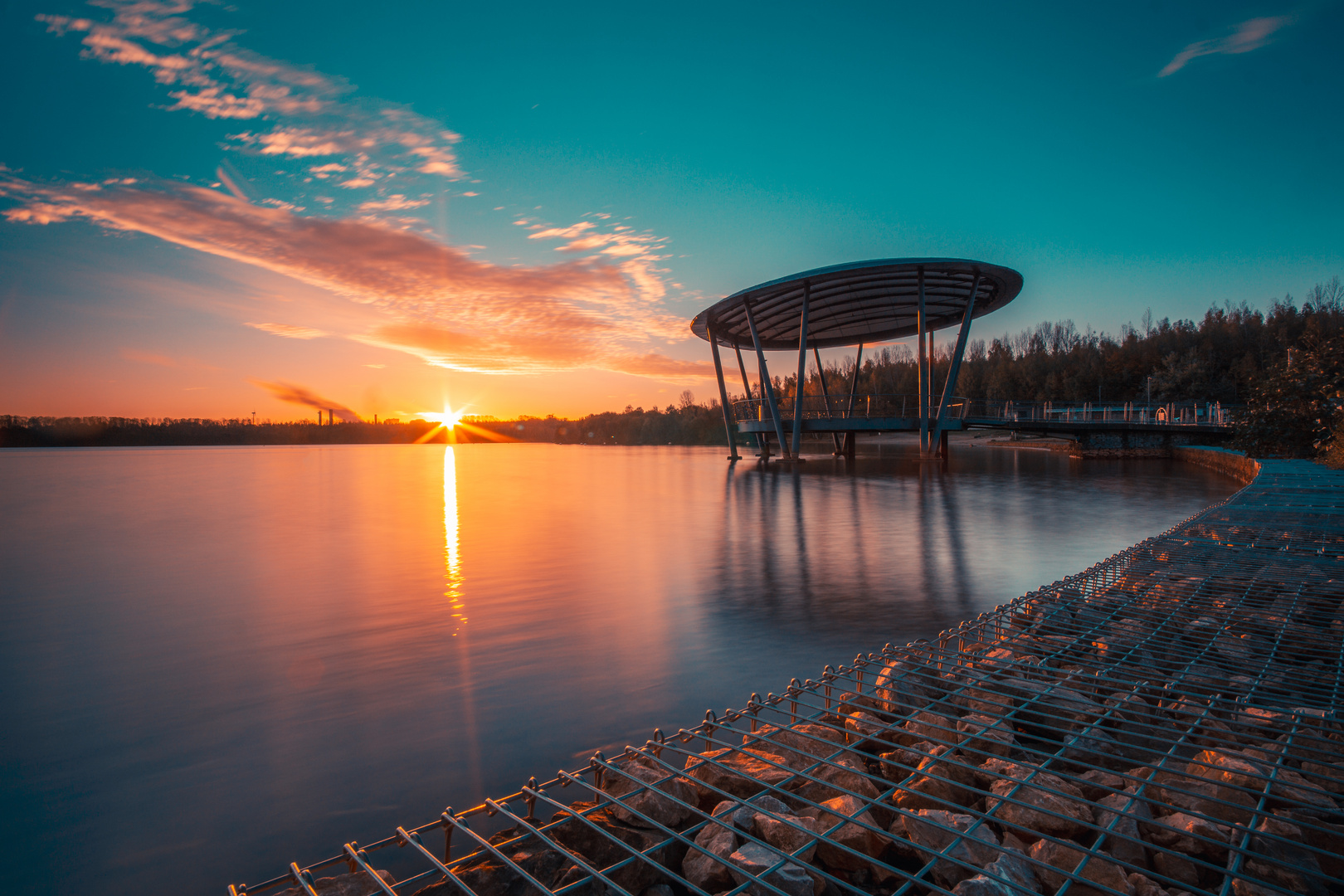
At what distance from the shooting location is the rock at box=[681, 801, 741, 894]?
2188mm

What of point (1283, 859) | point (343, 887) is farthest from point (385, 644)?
point (1283, 859)

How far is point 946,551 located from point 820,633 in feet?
16.7

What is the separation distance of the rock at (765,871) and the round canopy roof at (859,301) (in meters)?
26.6

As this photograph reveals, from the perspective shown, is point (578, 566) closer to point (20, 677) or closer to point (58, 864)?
point (20, 677)

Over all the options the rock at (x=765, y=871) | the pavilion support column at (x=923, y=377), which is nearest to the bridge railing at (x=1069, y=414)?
the pavilion support column at (x=923, y=377)

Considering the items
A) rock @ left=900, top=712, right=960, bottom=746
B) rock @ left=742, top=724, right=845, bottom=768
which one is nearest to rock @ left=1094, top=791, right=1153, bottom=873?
rock @ left=900, top=712, right=960, bottom=746

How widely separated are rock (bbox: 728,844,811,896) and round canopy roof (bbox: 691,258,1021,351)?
87.1 ft

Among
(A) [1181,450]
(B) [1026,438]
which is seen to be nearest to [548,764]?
(A) [1181,450]

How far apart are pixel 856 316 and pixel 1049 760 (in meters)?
34.3

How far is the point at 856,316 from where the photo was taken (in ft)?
114

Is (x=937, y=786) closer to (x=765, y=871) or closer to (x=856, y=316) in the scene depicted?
(x=765, y=871)

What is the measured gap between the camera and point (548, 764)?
3.70 metres

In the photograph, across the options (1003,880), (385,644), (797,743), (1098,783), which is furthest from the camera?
(385,644)

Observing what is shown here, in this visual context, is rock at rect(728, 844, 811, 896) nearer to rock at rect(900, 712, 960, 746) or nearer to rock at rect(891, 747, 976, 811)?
rock at rect(891, 747, 976, 811)
